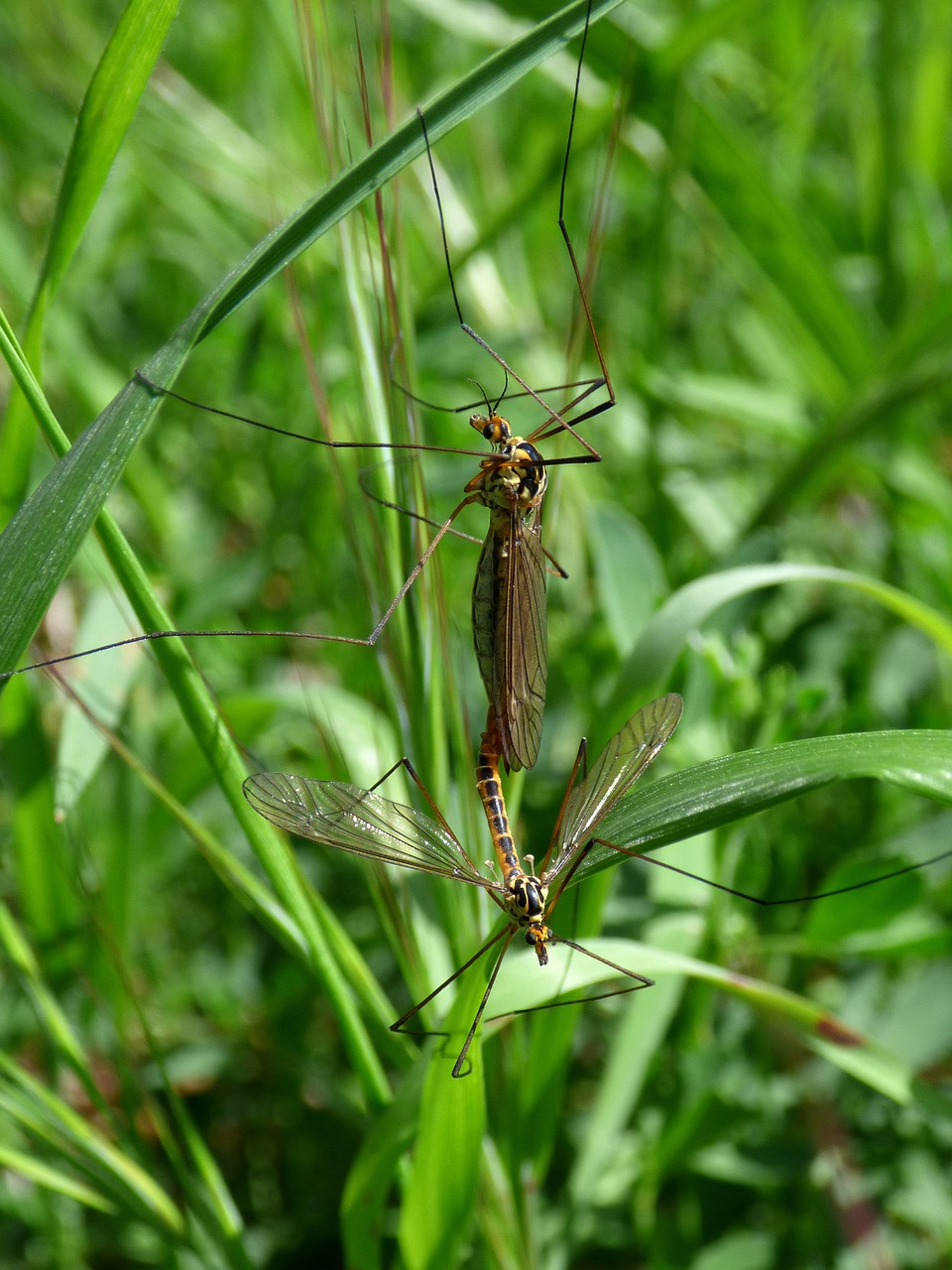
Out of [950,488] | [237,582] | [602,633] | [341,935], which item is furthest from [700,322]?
[341,935]

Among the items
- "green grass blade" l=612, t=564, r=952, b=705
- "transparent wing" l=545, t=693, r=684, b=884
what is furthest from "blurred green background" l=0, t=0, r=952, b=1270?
"transparent wing" l=545, t=693, r=684, b=884

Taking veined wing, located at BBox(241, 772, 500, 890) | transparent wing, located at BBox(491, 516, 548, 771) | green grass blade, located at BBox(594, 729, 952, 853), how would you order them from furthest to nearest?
transparent wing, located at BBox(491, 516, 548, 771) < veined wing, located at BBox(241, 772, 500, 890) < green grass blade, located at BBox(594, 729, 952, 853)

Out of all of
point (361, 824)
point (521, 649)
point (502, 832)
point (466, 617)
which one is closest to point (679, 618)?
point (521, 649)

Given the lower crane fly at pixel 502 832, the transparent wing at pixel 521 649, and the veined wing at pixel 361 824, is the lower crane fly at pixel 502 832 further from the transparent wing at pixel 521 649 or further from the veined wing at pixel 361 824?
the transparent wing at pixel 521 649

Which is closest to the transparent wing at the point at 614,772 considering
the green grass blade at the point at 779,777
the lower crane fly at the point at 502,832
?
the lower crane fly at the point at 502,832

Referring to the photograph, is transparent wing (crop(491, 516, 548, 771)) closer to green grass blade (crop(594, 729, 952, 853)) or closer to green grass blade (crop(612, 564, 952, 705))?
green grass blade (crop(612, 564, 952, 705))

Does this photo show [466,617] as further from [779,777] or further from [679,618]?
[779,777]
